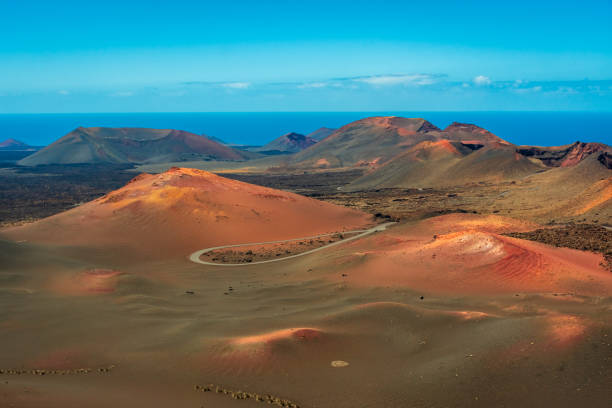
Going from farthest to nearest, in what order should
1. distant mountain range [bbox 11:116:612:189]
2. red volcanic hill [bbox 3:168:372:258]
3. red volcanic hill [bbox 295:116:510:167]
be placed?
red volcanic hill [bbox 295:116:510:167] < distant mountain range [bbox 11:116:612:189] < red volcanic hill [bbox 3:168:372:258]

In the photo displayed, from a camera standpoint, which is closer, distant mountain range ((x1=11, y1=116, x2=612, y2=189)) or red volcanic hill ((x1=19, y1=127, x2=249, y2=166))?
distant mountain range ((x1=11, y1=116, x2=612, y2=189))

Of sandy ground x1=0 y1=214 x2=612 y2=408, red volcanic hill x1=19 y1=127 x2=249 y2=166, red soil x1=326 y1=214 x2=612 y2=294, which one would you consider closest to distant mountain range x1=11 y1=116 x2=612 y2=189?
red volcanic hill x1=19 y1=127 x2=249 y2=166

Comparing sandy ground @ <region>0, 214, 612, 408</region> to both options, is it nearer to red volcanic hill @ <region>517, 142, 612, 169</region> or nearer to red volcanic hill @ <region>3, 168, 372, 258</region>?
red volcanic hill @ <region>3, 168, 372, 258</region>

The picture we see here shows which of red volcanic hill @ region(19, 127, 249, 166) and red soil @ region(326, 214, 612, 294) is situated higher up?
red volcanic hill @ region(19, 127, 249, 166)

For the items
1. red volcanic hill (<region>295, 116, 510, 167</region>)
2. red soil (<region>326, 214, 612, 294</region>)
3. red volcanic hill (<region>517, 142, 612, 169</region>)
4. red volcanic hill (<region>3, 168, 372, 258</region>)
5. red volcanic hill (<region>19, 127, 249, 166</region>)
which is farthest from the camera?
red volcanic hill (<region>19, 127, 249, 166</region>)

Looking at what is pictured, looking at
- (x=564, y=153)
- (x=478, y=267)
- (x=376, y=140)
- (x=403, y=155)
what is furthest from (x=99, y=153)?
(x=478, y=267)

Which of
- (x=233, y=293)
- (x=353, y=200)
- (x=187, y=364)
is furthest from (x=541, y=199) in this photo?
(x=187, y=364)

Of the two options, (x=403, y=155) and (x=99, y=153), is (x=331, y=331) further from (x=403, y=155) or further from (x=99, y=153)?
(x=99, y=153)
